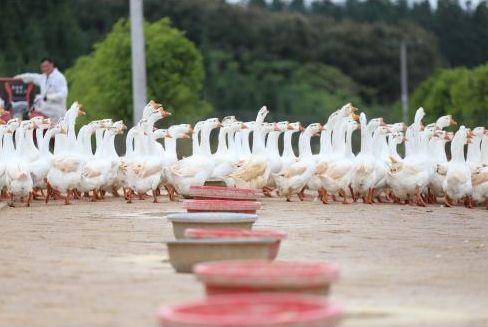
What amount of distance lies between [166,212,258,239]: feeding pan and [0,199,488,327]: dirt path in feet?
1.33

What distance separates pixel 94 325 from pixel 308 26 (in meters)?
75.3

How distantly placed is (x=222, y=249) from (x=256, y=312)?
3.50m

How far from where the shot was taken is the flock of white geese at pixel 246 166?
24.9 m

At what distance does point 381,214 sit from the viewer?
76.9 feet

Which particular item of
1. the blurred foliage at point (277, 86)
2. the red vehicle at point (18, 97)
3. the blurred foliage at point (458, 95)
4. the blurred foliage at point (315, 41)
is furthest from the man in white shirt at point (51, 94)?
the blurred foliage at point (315, 41)

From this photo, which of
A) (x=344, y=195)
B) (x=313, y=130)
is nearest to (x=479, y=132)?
(x=313, y=130)

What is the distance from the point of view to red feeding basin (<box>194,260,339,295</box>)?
11305 millimetres

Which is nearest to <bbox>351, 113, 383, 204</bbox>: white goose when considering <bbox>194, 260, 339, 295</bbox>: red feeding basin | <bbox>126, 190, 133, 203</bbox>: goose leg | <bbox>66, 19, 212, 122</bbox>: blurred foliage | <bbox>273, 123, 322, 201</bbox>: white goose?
<bbox>273, 123, 322, 201</bbox>: white goose

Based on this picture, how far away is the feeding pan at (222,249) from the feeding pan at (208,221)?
1827mm

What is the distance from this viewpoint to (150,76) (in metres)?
51.8

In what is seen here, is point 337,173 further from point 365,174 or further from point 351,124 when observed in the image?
point 351,124

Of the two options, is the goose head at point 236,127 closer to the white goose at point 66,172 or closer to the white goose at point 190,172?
the white goose at point 190,172

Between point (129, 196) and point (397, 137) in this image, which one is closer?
point (129, 196)

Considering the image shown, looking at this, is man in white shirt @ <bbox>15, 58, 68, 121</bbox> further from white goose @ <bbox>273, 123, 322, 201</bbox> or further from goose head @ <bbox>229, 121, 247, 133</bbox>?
white goose @ <bbox>273, 123, 322, 201</bbox>
